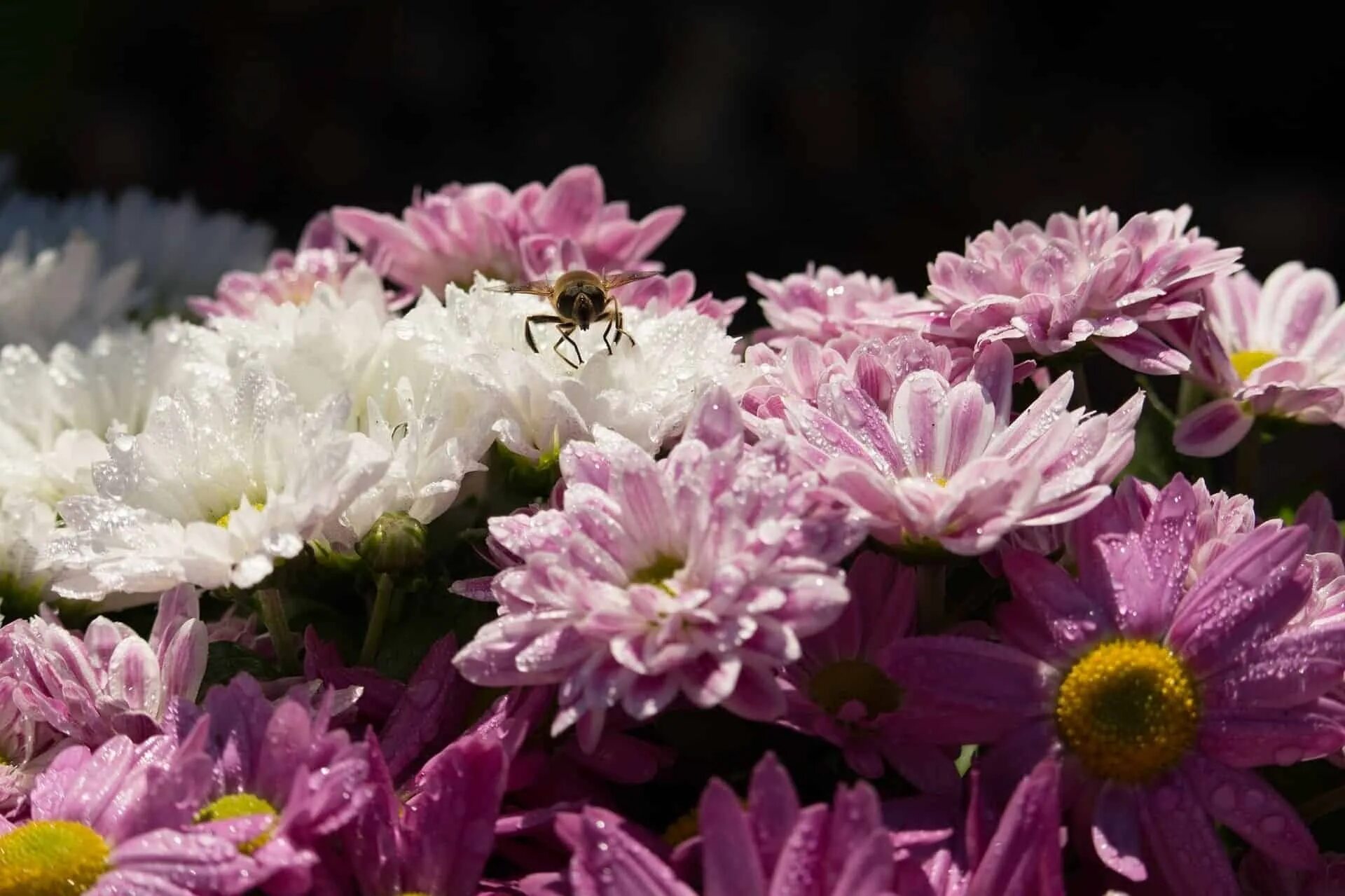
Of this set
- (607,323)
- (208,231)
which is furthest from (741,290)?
(607,323)

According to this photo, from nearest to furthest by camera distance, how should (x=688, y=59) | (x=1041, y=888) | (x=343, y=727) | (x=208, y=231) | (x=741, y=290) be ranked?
(x=1041, y=888) < (x=343, y=727) < (x=208, y=231) < (x=741, y=290) < (x=688, y=59)

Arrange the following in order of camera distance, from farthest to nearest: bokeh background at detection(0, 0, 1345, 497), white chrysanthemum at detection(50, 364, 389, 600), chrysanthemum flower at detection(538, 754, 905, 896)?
bokeh background at detection(0, 0, 1345, 497)
white chrysanthemum at detection(50, 364, 389, 600)
chrysanthemum flower at detection(538, 754, 905, 896)

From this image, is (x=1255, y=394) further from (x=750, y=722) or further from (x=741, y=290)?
(x=741, y=290)

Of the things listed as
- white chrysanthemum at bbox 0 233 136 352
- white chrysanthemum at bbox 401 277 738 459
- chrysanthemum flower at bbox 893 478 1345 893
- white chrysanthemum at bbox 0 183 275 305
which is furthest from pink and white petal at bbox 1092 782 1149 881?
white chrysanthemum at bbox 0 183 275 305

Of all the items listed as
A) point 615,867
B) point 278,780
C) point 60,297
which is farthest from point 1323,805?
point 60,297

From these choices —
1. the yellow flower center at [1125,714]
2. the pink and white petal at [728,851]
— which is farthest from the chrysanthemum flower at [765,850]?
the yellow flower center at [1125,714]

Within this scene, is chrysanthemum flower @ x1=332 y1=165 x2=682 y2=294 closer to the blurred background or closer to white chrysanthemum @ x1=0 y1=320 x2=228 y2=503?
white chrysanthemum @ x1=0 y1=320 x2=228 y2=503

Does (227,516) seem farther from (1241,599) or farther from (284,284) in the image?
(1241,599)
